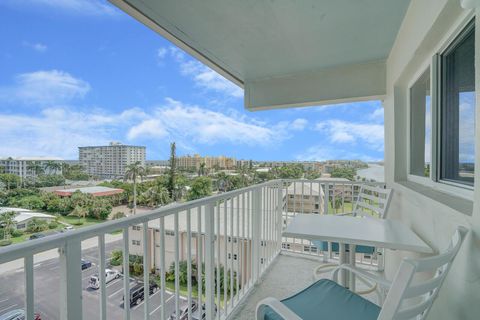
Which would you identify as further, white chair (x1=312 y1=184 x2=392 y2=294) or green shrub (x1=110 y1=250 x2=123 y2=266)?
white chair (x1=312 y1=184 x2=392 y2=294)

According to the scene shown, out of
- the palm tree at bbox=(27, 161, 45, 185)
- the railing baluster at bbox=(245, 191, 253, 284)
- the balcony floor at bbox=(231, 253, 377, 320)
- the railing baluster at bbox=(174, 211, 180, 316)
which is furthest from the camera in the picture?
the palm tree at bbox=(27, 161, 45, 185)

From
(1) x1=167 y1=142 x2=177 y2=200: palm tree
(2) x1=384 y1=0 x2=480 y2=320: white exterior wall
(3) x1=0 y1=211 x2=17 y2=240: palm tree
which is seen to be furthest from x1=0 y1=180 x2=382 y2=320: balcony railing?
(3) x1=0 y1=211 x2=17 y2=240: palm tree

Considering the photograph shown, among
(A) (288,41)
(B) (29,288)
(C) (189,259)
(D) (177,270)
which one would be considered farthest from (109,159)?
(B) (29,288)

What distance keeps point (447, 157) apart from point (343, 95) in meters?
1.71

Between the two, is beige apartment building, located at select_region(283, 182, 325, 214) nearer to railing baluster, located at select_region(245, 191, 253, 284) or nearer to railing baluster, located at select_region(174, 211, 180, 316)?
railing baluster, located at select_region(245, 191, 253, 284)

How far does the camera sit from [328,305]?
1199 mm

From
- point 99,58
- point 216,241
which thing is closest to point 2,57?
point 99,58

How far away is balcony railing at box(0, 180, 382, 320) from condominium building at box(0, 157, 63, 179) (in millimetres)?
1989

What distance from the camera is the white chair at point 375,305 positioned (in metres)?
0.66

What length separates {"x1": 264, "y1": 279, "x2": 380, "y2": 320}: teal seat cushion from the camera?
3.66 ft

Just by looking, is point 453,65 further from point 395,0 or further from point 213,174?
point 213,174

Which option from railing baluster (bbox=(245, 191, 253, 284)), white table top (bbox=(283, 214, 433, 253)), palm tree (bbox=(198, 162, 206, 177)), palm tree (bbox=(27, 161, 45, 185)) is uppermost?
palm tree (bbox=(27, 161, 45, 185))

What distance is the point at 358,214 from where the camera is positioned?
2529 millimetres

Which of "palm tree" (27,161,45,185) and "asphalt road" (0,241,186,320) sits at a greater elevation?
"palm tree" (27,161,45,185)
